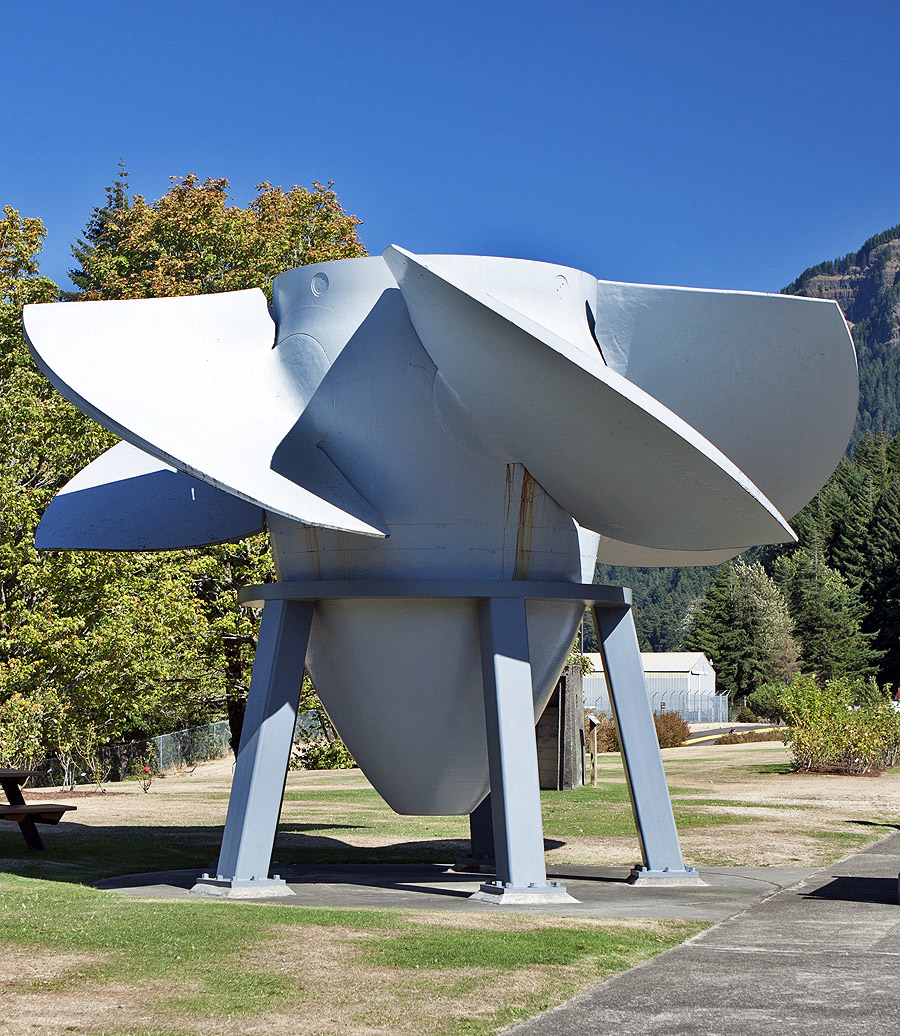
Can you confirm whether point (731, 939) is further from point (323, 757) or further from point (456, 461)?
point (323, 757)

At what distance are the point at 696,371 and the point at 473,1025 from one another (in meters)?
6.54

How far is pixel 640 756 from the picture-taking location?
417 inches

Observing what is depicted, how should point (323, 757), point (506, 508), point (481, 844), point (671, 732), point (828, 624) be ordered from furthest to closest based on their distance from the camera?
point (828, 624) < point (671, 732) < point (323, 757) < point (481, 844) < point (506, 508)

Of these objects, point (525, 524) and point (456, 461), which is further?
point (525, 524)

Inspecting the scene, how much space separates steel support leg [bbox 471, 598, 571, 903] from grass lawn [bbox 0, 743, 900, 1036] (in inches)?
31.6

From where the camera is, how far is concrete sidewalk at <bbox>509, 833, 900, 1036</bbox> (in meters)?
5.49

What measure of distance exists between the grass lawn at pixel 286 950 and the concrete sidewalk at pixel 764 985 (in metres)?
0.24

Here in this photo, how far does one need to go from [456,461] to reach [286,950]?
13.3ft

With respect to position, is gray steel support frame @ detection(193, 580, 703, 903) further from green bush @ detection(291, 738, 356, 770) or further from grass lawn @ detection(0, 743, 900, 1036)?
green bush @ detection(291, 738, 356, 770)

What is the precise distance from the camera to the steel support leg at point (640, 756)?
10.5 m

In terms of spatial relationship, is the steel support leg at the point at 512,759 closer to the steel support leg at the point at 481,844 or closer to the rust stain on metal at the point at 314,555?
the rust stain on metal at the point at 314,555

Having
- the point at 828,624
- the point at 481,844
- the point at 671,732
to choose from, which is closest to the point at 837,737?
the point at 481,844

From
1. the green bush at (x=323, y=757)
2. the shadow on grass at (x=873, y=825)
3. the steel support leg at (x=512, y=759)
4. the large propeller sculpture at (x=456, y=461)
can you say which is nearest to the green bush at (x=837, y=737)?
the shadow on grass at (x=873, y=825)

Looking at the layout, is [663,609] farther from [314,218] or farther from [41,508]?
[41,508]
